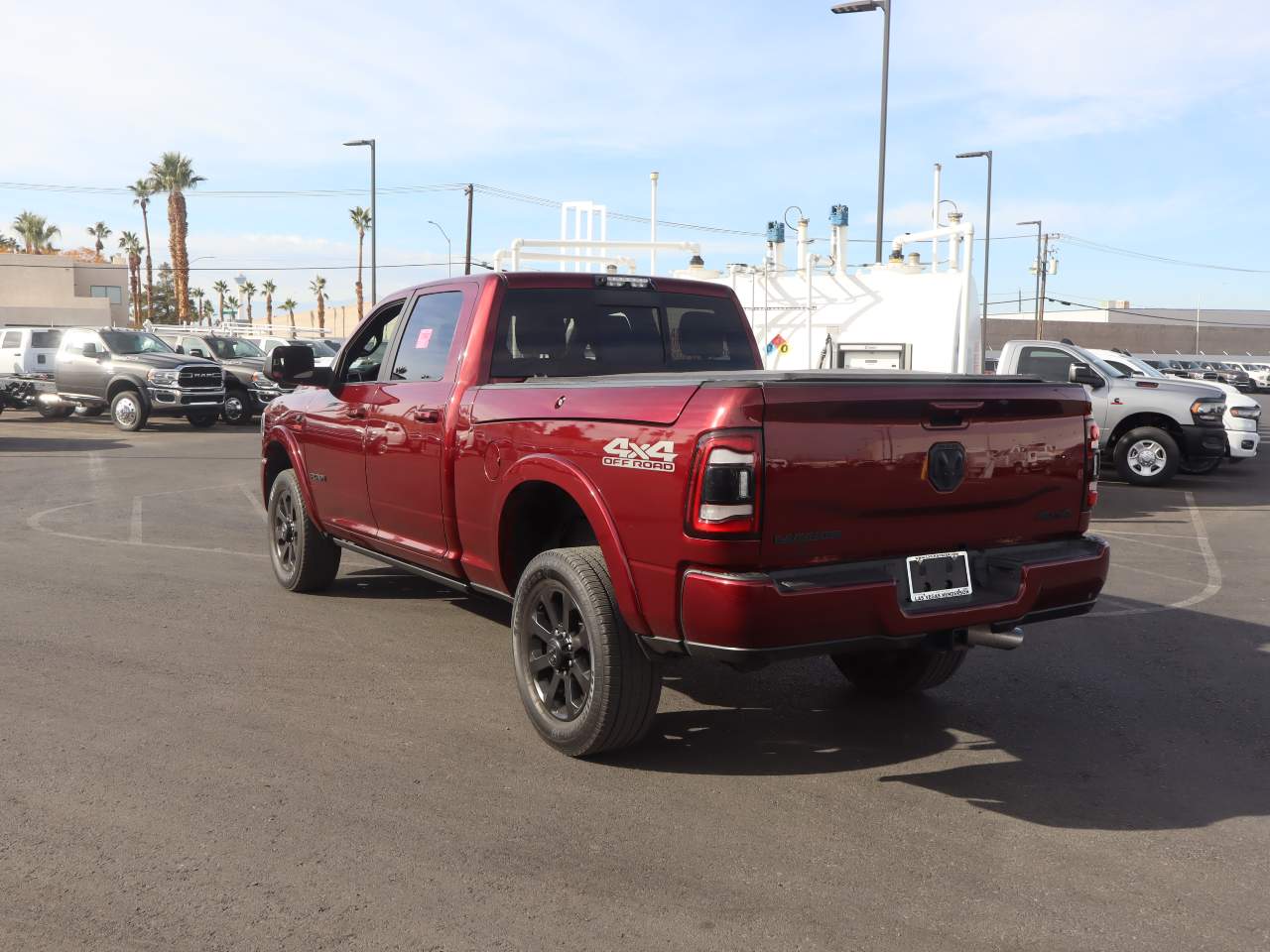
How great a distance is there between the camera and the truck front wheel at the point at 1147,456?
1492 cm

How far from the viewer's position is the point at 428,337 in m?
6.05

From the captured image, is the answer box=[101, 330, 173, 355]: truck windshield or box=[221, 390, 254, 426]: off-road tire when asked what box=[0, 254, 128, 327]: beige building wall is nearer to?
box=[221, 390, 254, 426]: off-road tire

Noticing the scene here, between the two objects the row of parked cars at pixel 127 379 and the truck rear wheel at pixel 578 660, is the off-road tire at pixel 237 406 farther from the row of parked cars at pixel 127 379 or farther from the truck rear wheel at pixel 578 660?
the truck rear wheel at pixel 578 660

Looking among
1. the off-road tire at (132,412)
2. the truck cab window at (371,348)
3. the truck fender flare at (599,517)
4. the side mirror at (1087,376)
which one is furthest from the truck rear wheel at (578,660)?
the off-road tire at (132,412)

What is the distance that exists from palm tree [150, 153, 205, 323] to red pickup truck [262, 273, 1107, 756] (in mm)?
49859

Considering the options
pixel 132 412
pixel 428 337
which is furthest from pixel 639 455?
pixel 132 412

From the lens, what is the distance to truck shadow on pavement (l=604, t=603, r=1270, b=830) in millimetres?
4367

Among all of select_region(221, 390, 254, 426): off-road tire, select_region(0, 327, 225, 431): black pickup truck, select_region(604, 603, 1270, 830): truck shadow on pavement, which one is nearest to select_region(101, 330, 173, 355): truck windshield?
select_region(0, 327, 225, 431): black pickup truck

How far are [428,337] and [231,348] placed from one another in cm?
2254

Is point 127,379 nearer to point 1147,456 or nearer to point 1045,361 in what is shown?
point 1045,361

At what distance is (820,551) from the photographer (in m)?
4.00

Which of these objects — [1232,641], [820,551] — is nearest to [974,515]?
[820,551]

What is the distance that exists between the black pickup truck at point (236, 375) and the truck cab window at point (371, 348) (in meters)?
18.2

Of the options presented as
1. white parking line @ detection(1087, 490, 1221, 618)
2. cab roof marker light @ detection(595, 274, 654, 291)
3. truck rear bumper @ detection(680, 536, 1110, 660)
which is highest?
cab roof marker light @ detection(595, 274, 654, 291)
